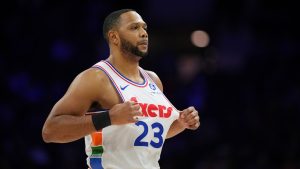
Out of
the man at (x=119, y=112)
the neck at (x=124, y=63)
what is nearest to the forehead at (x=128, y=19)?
the man at (x=119, y=112)

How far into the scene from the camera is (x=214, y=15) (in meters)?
13.6

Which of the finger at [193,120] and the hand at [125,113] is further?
the finger at [193,120]

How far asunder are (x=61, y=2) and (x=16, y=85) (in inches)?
97.7

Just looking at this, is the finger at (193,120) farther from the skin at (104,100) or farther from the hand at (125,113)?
the hand at (125,113)

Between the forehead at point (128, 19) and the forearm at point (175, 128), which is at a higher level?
the forehead at point (128, 19)

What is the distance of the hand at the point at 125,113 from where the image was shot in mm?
4453

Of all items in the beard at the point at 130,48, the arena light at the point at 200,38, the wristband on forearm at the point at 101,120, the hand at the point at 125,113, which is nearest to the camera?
the hand at the point at 125,113

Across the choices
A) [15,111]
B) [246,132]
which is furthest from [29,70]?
[246,132]

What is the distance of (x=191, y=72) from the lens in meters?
14.7

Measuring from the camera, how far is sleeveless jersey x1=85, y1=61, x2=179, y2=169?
16.0 ft

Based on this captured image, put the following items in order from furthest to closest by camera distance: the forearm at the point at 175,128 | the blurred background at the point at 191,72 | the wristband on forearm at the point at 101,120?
1. the blurred background at the point at 191,72
2. the forearm at the point at 175,128
3. the wristband on forearm at the point at 101,120

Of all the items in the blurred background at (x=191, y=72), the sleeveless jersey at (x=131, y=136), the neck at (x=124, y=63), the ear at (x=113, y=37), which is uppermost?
the ear at (x=113, y=37)

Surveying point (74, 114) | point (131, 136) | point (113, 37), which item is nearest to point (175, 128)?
point (131, 136)

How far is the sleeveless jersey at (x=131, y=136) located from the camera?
16.0 feet
